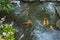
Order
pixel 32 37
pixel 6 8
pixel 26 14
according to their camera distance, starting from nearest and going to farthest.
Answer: pixel 32 37 → pixel 6 8 → pixel 26 14

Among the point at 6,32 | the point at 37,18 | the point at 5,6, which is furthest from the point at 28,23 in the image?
the point at 6,32

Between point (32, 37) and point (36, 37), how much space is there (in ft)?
0.28

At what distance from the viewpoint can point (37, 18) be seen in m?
4.91

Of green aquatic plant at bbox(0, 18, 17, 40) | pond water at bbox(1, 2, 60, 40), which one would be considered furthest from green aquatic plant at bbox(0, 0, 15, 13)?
green aquatic plant at bbox(0, 18, 17, 40)

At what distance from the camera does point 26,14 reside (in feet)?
16.5

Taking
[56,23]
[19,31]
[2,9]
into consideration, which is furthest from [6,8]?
[56,23]

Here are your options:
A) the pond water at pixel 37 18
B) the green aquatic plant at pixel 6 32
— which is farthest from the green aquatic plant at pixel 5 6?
the green aquatic plant at pixel 6 32

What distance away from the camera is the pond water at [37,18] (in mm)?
4311

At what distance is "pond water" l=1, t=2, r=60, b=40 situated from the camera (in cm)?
431

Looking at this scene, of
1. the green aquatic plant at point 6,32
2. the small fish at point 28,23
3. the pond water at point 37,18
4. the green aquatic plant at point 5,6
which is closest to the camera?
the green aquatic plant at point 6,32

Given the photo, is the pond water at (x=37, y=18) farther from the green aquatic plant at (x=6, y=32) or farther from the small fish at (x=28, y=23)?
the green aquatic plant at (x=6, y=32)

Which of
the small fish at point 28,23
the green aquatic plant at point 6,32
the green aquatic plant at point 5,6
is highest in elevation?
the green aquatic plant at point 5,6

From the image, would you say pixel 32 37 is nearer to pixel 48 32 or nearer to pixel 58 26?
pixel 48 32

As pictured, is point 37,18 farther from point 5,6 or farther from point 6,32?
point 6,32
